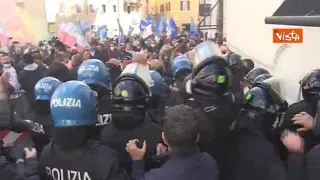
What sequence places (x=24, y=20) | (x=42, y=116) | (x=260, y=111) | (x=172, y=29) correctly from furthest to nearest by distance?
(x=24, y=20)
(x=172, y=29)
(x=42, y=116)
(x=260, y=111)

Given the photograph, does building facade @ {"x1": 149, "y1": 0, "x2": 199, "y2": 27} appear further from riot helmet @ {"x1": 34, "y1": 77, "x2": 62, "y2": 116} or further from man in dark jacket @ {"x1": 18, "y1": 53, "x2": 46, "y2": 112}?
riot helmet @ {"x1": 34, "y1": 77, "x2": 62, "y2": 116}

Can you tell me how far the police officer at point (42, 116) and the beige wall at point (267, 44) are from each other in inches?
116

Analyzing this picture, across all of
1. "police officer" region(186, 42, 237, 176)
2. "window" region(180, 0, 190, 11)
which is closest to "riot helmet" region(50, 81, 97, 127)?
"police officer" region(186, 42, 237, 176)

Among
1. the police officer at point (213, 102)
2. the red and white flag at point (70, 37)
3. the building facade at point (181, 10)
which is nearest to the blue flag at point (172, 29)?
the red and white flag at point (70, 37)

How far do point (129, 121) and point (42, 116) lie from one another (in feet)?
3.80

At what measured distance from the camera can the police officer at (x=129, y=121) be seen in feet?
12.9

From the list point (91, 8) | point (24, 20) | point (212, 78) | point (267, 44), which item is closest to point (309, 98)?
point (212, 78)

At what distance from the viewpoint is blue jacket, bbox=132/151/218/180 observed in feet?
9.75

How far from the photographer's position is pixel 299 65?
31.0 ft

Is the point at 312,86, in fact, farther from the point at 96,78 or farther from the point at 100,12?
the point at 100,12

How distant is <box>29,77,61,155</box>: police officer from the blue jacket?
6.06 feet

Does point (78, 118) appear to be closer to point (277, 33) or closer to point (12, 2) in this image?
point (277, 33)

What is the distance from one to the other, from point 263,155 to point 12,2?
26.4m

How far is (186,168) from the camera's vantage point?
2973 mm
